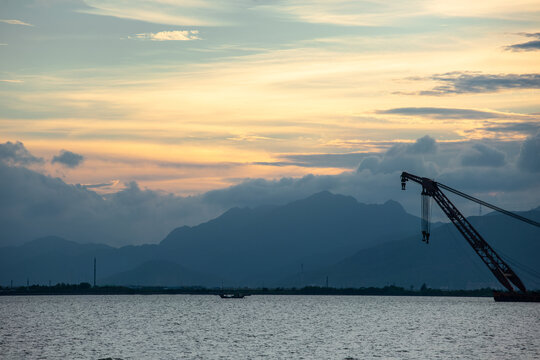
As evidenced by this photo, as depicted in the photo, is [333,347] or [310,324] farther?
[310,324]

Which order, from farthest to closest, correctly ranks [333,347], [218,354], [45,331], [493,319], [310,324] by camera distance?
[493,319] → [310,324] → [45,331] → [333,347] → [218,354]

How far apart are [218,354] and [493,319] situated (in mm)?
88394

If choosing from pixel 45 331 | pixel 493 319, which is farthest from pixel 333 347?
pixel 493 319

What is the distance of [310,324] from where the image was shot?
142 m

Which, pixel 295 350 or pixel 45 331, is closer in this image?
pixel 295 350

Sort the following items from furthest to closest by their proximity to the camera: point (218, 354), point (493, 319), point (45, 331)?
point (493, 319), point (45, 331), point (218, 354)

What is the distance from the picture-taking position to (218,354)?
3455 inches

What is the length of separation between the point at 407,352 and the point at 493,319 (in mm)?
74349

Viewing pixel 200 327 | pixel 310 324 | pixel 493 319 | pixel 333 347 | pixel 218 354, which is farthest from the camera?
pixel 493 319

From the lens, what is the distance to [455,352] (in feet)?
298

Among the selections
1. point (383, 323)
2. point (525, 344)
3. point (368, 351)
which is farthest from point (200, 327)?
point (525, 344)

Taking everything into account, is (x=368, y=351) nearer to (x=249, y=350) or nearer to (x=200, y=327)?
(x=249, y=350)

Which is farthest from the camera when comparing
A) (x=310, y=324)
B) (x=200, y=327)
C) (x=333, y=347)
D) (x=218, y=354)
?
(x=310, y=324)

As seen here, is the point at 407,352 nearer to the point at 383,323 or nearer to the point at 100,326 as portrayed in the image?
the point at 383,323
